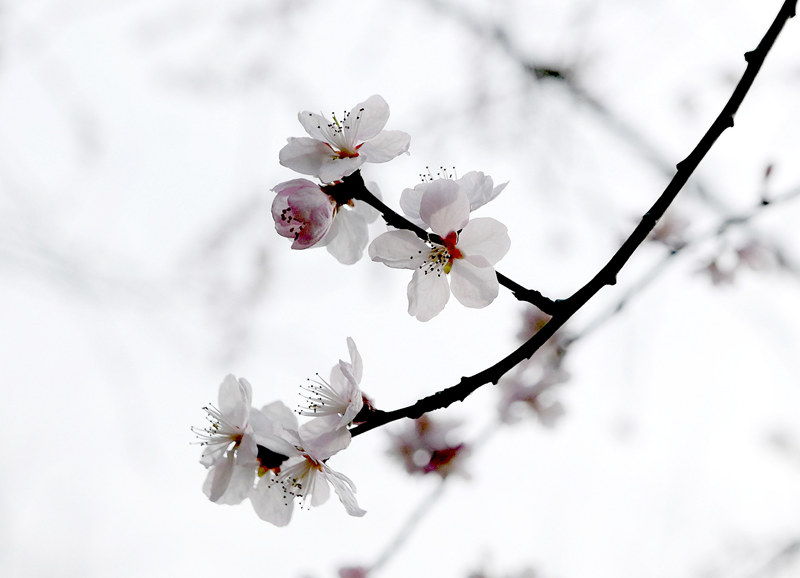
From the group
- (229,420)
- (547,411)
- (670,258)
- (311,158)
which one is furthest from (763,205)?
(229,420)

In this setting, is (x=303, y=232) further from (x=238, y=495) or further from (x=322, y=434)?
(x=238, y=495)

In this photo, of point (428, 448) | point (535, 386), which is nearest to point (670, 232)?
point (535, 386)

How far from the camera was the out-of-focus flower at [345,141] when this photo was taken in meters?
0.84

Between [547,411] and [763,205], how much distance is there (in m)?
0.90

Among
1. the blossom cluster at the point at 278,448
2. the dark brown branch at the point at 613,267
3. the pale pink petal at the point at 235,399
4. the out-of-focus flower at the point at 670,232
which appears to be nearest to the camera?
the dark brown branch at the point at 613,267

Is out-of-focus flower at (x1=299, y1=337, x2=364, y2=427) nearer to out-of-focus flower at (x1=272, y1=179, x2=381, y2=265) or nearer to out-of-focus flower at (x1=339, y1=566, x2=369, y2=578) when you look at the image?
out-of-focus flower at (x1=272, y1=179, x2=381, y2=265)

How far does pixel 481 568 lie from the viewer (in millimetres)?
2275

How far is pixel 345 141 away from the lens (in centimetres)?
87

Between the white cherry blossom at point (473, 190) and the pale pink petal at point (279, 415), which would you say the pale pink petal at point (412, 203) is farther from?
the pale pink petal at point (279, 415)

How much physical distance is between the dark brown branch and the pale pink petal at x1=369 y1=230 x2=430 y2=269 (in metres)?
0.18

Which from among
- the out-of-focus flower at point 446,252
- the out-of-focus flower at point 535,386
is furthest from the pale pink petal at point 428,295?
the out-of-focus flower at point 535,386

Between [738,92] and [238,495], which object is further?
[238,495]

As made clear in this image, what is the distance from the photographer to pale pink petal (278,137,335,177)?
2.73ft

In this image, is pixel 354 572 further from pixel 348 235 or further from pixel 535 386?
pixel 348 235
